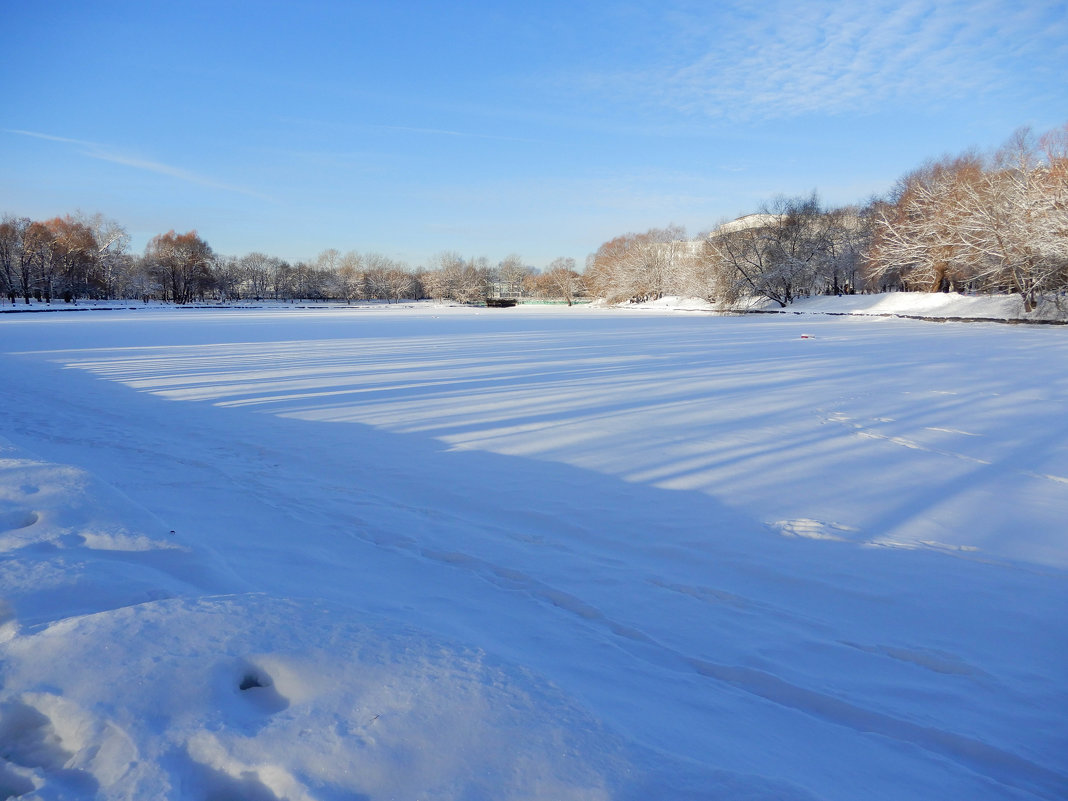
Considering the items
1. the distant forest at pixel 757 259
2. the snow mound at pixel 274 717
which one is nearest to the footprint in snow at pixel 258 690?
the snow mound at pixel 274 717

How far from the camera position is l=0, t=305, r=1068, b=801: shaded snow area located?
186cm

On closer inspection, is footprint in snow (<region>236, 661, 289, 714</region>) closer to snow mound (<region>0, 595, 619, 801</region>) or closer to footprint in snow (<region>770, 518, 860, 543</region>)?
snow mound (<region>0, 595, 619, 801</region>)

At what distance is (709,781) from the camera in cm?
187

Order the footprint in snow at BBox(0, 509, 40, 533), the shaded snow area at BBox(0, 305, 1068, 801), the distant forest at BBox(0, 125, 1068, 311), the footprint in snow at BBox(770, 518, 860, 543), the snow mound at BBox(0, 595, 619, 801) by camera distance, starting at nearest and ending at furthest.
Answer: the snow mound at BBox(0, 595, 619, 801)
the shaded snow area at BBox(0, 305, 1068, 801)
the footprint in snow at BBox(0, 509, 40, 533)
the footprint in snow at BBox(770, 518, 860, 543)
the distant forest at BBox(0, 125, 1068, 311)

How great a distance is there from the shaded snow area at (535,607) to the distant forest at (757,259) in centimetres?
2942

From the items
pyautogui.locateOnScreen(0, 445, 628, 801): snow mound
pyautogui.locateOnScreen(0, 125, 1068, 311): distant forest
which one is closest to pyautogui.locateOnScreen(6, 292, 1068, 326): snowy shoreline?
pyautogui.locateOnScreen(0, 125, 1068, 311): distant forest

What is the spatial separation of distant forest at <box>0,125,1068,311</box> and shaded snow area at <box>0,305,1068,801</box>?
2942cm

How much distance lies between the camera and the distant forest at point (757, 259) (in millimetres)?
29719

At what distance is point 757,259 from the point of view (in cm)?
5184

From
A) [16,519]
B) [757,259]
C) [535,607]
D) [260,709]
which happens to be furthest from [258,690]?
[757,259]

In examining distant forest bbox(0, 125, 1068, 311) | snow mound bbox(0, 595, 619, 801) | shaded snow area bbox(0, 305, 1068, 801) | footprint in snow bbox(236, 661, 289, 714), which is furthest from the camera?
distant forest bbox(0, 125, 1068, 311)

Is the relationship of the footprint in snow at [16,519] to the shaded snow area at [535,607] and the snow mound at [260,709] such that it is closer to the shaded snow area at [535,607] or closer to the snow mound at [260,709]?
the shaded snow area at [535,607]

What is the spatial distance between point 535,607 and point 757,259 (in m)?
54.3

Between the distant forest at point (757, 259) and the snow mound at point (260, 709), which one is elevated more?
the distant forest at point (757, 259)
